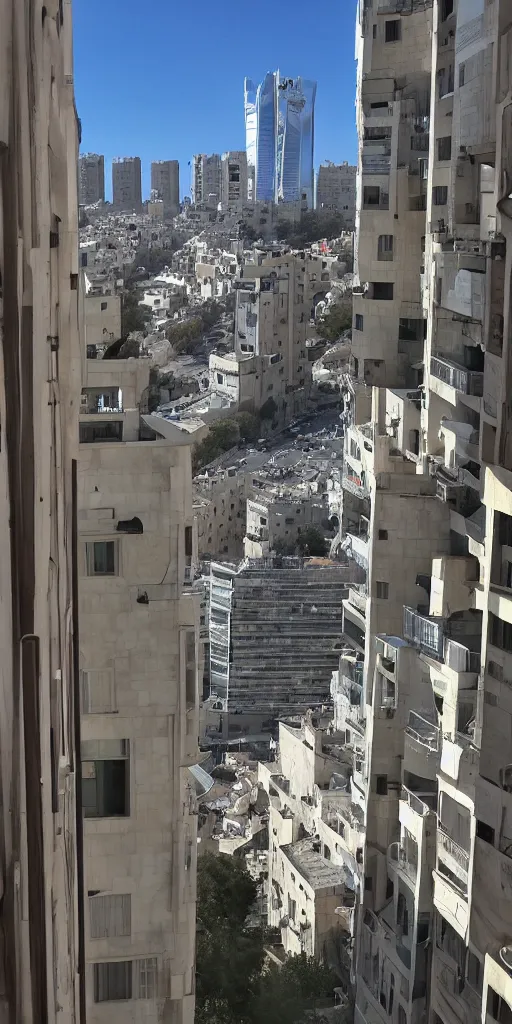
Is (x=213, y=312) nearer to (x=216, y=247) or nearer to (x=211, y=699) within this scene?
(x=216, y=247)

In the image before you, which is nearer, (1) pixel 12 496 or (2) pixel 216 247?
(1) pixel 12 496

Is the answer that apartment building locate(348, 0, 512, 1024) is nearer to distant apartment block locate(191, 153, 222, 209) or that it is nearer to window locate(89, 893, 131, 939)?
window locate(89, 893, 131, 939)

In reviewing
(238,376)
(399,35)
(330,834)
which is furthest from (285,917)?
(238,376)

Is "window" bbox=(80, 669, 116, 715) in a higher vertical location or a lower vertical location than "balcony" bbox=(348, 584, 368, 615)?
higher

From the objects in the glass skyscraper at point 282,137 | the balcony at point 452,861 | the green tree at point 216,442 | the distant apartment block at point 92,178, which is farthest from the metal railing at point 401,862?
the distant apartment block at point 92,178

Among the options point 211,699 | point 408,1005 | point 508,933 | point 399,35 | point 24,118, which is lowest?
point 211,699

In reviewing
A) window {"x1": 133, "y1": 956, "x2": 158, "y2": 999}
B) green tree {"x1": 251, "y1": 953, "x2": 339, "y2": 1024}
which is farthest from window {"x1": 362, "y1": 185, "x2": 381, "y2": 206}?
green tree {"x1": 251, "y1": 953, "x2": 339, "y2": 1024}

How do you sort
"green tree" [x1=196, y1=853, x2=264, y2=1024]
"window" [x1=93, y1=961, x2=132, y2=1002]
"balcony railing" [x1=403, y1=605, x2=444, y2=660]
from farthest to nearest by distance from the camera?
"green tree" [x1=196, y1=853, x2=264, y2=1024] → "balcony railing" [x1=403, y1=605, x2=444, y2=660] → "window" [x1=93, y1=961, x2=132, y2=1002]
